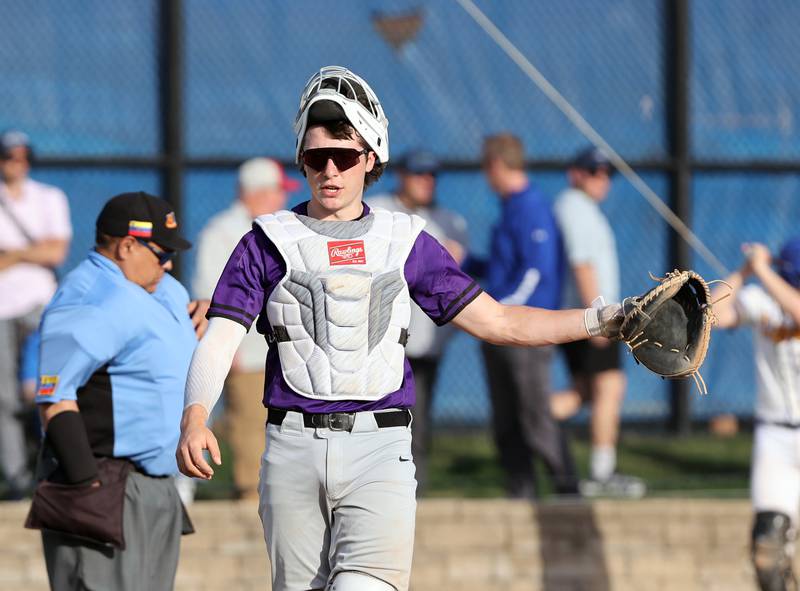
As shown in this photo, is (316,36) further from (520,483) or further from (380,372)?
(380,372)

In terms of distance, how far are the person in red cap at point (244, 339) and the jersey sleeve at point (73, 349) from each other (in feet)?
9.04

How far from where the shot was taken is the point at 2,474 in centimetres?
878

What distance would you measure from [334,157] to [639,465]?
218 inches

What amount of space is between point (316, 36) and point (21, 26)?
1.80 meters

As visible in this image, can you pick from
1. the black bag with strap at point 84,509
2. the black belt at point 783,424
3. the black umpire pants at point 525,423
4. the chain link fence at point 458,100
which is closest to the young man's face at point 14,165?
the chain link fence at point 458,100

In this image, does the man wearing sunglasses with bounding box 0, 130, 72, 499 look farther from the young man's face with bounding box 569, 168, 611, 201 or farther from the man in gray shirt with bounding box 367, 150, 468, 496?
the young man's face with bounding box 569, 168, 611, 201

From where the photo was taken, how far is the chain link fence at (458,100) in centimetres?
987

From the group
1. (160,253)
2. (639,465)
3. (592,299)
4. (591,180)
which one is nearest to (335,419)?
(160,253)

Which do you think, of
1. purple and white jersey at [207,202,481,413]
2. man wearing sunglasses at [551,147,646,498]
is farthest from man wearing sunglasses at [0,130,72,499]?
purple and white jersey at [207,202,481,413]

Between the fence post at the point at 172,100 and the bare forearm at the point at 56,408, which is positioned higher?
the fence post at the point at 172,100

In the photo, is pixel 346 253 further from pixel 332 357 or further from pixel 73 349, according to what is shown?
pixel 73 349

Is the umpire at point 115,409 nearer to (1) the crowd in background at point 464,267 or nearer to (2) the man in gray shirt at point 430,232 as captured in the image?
(1) the crowd in background at point 464,267

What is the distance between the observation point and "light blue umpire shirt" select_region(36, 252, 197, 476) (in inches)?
200

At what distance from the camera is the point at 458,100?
33.4 ft
